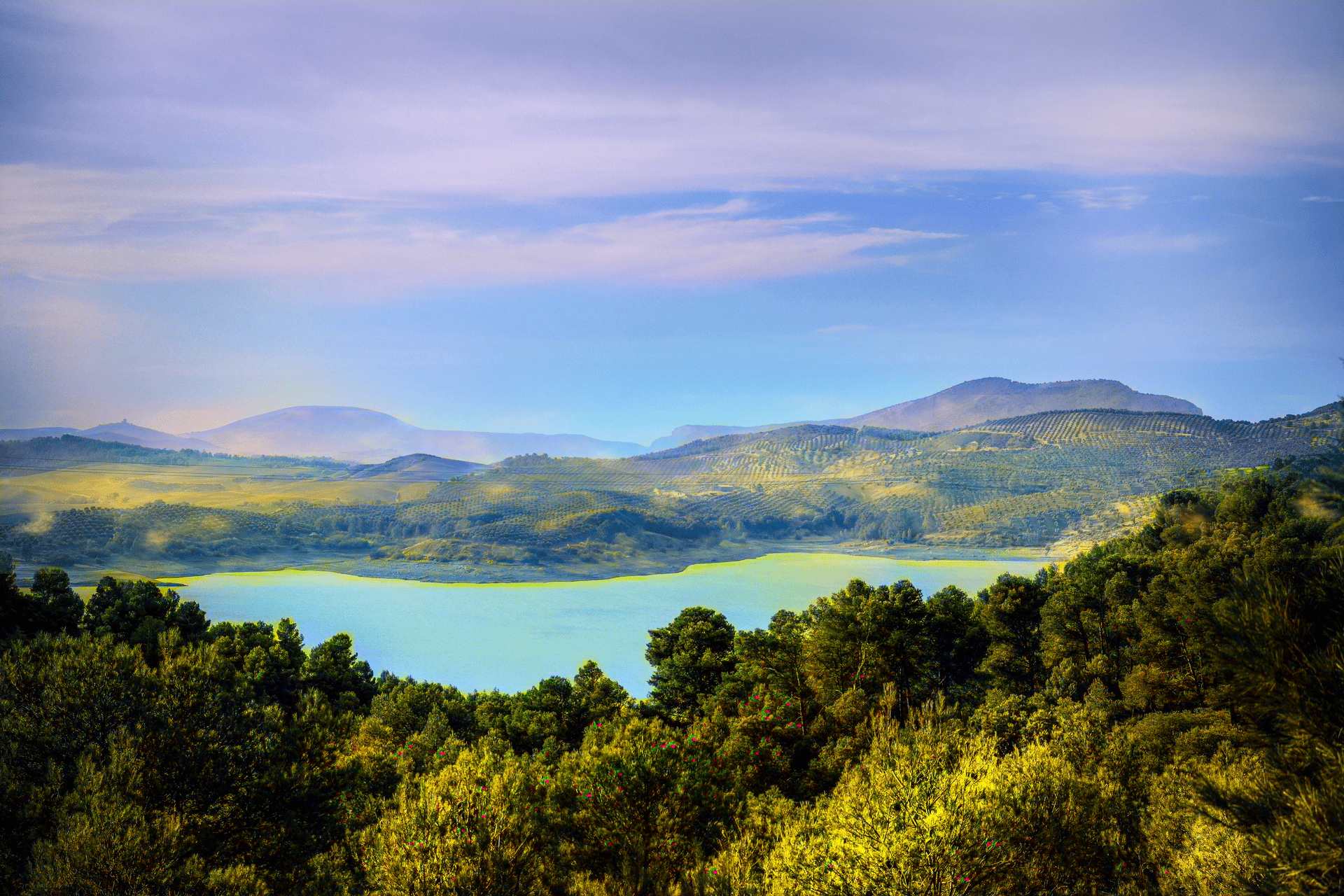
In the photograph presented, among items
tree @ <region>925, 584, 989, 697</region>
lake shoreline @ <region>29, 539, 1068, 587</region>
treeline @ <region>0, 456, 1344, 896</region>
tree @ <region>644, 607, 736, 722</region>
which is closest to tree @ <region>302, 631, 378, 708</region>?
treeline @ <region>0, 456, 1344, 896</region>

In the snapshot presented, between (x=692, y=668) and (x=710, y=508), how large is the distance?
12990 centimetres

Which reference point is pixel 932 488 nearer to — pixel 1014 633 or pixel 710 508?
pixel 710 508

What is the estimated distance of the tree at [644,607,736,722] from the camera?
32.6 metres

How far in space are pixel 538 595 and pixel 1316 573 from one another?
104522 millimetres

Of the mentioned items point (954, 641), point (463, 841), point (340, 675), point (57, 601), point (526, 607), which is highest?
point (57, 601)

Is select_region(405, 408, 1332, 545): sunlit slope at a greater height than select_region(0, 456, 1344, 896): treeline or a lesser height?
greater

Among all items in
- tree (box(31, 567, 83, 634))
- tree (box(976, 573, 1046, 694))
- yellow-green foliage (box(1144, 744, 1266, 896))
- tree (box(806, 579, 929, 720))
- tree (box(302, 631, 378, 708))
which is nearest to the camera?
yellow-green foliage (box(1144, 744, 1266, 896))

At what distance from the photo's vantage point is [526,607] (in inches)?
4003

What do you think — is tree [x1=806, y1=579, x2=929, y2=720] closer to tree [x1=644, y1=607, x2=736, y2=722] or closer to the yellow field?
tree [x1=644, y1=607, x2=736, y2=722]

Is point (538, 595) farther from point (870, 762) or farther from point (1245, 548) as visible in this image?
point (870, 762)

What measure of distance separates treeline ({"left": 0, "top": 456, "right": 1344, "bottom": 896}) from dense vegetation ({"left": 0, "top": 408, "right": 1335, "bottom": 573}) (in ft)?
317

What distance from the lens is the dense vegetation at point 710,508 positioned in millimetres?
125062

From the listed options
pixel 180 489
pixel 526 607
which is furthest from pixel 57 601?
pixel 180 489

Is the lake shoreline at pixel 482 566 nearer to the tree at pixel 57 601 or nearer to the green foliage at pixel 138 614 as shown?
the green foliage at pixel 138 614
